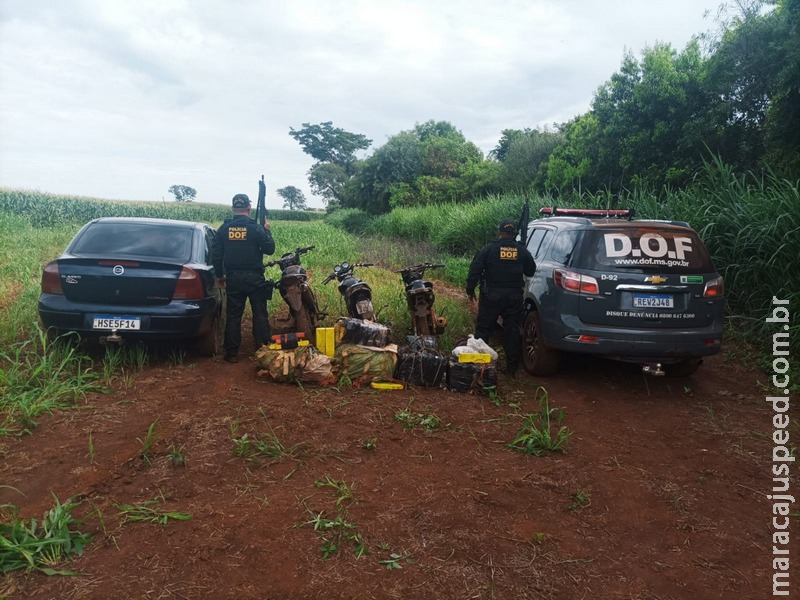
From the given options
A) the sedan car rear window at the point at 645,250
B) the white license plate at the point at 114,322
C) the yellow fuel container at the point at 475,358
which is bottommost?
the yellow fuel container at the point at 475,358

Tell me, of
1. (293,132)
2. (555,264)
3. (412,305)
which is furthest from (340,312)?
(293,132)

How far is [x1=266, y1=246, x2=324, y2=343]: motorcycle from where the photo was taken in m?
6.21

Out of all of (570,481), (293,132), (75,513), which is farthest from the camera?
(293,132)

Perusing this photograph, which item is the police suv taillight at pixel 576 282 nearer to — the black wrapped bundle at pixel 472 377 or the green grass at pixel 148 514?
the black wrapped bundle at pixel 472 377

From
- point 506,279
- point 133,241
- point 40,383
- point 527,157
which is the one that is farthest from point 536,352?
point 527,157

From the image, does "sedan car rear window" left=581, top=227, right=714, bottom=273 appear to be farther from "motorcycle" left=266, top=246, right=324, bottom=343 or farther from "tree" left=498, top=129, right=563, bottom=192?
"tree" left=498, top=129, right=563, bottom=192

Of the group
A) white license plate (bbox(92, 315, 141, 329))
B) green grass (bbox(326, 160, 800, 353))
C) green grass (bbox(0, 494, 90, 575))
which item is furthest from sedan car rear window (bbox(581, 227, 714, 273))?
green grass (bbox(0, 494, 90, 575))

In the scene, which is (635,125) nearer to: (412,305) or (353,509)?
(412,305)

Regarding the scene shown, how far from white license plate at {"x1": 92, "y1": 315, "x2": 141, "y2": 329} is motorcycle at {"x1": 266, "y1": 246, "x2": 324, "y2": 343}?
5.08ft

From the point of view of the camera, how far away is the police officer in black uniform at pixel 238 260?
19.2 feet

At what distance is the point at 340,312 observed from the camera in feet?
25.9

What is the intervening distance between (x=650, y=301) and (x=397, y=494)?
3101 millimetres

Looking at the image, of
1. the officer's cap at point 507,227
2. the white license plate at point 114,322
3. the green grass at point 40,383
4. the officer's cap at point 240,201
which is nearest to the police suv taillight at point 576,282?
the officer's cap at point 507,227

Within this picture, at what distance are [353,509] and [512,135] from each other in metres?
40.7
